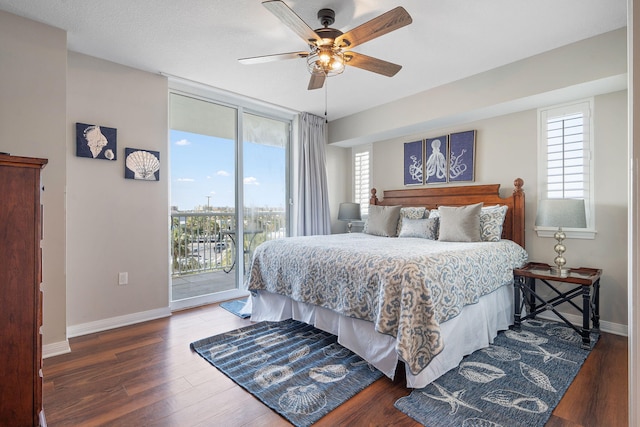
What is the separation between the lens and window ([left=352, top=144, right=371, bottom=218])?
501cm

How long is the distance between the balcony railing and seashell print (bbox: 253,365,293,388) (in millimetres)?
2206

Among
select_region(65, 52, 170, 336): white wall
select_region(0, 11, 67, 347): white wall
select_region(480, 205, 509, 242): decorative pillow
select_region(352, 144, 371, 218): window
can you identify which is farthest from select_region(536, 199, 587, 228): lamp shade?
select_region(0, 11, 67, 347): white wall

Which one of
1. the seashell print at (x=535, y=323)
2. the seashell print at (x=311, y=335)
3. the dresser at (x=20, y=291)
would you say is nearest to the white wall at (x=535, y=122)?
the seashell print at (x=535, y=323)

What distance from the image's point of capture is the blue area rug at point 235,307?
3266 millimetres

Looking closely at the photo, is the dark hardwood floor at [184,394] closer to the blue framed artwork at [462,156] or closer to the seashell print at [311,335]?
the seashell print at [311,335]

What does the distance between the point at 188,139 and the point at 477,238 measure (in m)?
3.40

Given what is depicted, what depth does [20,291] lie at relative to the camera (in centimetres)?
140

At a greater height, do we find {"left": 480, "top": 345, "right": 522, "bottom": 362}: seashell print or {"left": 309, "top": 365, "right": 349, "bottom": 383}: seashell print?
{"left": 480, "top": 345, "right": 522, "bottom": 362}: seashell print

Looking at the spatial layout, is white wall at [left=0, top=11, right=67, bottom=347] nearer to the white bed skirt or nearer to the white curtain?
the white bed skirt

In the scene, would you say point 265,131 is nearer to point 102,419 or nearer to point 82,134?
point 82,134

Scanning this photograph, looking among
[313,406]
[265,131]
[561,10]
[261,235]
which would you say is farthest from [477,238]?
[265,131]

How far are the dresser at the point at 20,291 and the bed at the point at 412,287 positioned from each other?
1673 millimetres

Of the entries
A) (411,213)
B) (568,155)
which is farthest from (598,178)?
(411,213)

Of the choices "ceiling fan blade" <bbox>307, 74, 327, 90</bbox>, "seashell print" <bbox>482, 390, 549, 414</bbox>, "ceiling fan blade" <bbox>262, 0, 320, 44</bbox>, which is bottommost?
"seashell print" <bbox>482, 390, 549, 414</bbox>
